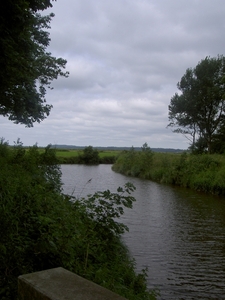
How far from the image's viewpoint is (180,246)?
33.0 ft

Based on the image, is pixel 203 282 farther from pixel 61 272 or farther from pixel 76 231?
pixel 61 272

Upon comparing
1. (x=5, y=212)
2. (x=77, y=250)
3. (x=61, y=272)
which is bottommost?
(x=77, y=250)

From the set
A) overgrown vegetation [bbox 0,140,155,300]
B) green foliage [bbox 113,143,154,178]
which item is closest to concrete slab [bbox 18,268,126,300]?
overgrown vegetation [bbox 0,140,155,300]

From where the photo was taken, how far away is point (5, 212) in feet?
13.9

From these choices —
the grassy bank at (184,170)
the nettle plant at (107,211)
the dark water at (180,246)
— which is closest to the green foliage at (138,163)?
the grassy bank at (184,170)

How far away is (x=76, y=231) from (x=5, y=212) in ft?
4.57

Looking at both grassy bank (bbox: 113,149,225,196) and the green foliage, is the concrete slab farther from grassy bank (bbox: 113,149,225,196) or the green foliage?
the green foliage

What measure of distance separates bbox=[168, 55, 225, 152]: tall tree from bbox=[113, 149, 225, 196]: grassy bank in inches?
229

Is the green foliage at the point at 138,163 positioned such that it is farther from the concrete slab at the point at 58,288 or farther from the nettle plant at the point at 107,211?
the concrete slab at the point at 58,288

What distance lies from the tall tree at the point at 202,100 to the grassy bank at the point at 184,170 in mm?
5827

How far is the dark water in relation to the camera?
707 cm

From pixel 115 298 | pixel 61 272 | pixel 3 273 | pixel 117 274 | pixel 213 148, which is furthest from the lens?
pixel 213 148

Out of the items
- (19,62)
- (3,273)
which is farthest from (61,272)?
(19,62)

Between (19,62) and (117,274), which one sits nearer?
(117,274)
